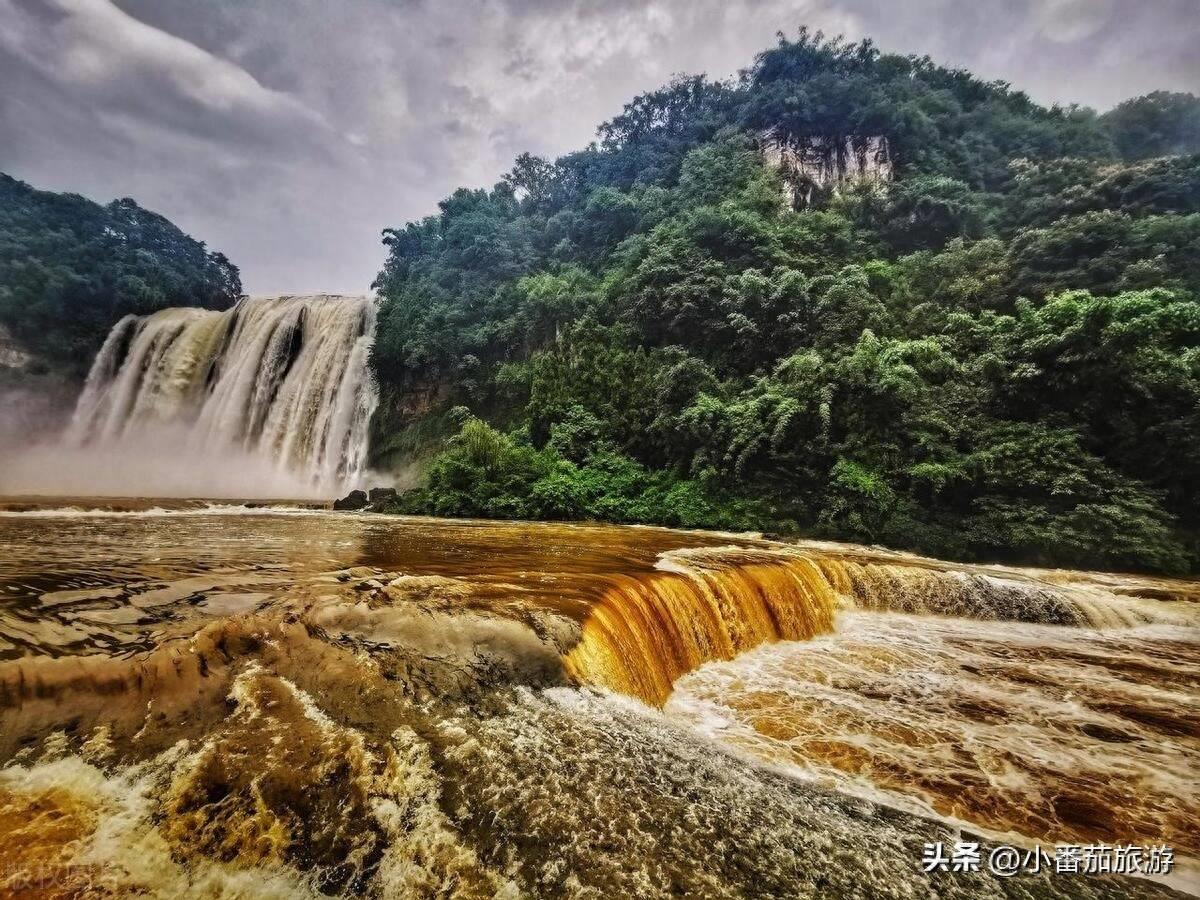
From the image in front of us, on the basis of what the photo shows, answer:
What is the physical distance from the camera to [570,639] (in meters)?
3.29

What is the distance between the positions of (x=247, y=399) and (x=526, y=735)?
68.2ft

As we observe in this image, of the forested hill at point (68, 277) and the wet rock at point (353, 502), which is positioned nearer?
the wet rock at point (353, 502)

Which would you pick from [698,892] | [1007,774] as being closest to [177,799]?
[698,892]

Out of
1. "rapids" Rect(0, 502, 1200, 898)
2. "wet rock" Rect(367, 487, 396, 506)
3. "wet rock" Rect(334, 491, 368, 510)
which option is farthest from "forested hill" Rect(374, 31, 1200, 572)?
"rapids" Rect(0, 502, 1200, 898)

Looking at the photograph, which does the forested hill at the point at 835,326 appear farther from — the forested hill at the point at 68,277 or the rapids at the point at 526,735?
the forested hill at the point at 68,277

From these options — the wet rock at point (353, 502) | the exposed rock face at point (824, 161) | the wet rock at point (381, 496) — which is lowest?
the wet rock at point (353, 502)

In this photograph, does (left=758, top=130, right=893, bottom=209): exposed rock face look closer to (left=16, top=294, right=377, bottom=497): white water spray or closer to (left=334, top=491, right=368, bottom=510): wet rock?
(left=16, top=294, right=377, bottom=497): white water spray

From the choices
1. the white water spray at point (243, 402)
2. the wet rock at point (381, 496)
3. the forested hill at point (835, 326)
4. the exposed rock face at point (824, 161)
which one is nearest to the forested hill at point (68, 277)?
the white water spray at point (243, 402)

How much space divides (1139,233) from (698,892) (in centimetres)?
1945

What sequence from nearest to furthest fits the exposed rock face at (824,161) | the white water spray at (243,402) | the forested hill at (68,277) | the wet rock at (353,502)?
the wet rock at (353,502) → the white water spray at (243,402) → the forested hill at (68,277) → the exposed rock face at (824,161)

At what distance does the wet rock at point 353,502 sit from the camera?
13.8 metres

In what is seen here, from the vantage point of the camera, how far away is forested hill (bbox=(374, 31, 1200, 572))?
9812 millimetres

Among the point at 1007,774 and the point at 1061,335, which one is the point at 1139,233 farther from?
the point at 1007,774

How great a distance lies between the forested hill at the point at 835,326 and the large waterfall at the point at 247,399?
5.63ft
